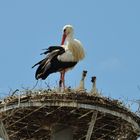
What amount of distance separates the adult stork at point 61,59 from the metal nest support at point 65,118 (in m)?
0.99

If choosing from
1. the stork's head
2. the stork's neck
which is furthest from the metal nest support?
the stork's head

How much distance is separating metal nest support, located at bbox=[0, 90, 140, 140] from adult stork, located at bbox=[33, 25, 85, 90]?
3.26 ft

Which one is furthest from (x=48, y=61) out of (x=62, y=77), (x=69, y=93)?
(x=69, y=93)

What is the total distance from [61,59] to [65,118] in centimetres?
159

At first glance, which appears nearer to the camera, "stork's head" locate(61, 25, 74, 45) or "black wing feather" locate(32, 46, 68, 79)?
"black wing feather" locate(32, 46, 68, 79)

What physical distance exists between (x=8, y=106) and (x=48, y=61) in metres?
1.94

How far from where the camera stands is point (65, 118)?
61.7 feet

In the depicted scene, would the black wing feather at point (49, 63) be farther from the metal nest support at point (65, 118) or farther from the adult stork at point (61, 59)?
the metal nest support at point (65, 118)

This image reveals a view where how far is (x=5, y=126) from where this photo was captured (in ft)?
61.5

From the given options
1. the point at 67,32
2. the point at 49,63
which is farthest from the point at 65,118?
the point at 67,32

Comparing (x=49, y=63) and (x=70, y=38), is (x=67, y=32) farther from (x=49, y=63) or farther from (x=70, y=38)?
(x=49, y=63)

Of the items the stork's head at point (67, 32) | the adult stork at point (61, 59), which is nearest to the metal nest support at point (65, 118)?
the adult stork at point (61, 59)

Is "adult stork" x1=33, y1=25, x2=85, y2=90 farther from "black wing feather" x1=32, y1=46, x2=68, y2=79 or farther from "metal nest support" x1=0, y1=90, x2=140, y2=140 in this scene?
"metal nest support" x1=0, y1=90, x2=140, y2=140

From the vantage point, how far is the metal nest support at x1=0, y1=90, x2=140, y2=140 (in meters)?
17.5
